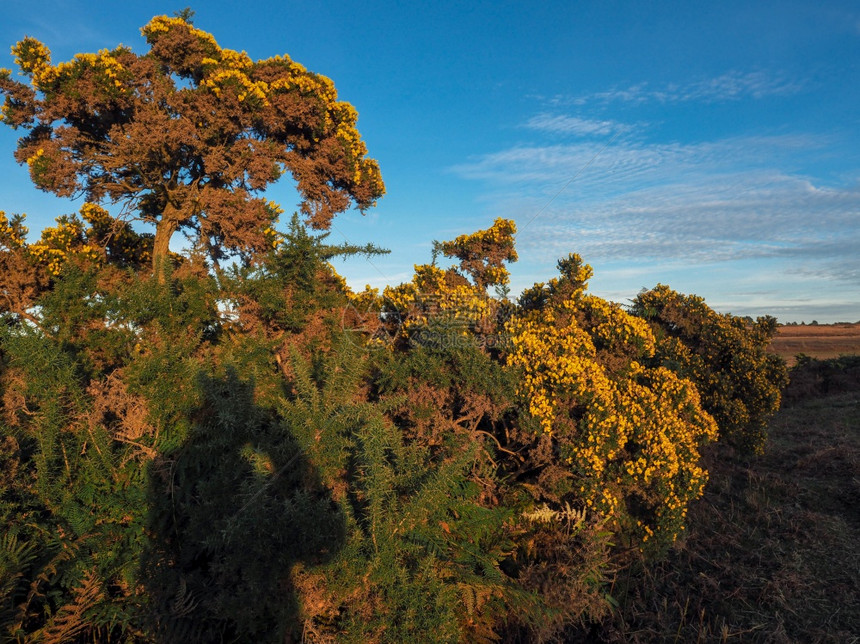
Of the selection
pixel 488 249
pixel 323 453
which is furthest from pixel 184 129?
pixel 323 453

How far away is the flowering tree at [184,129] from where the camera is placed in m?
10.7

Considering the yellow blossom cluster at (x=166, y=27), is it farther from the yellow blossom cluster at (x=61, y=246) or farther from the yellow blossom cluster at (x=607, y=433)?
the yellow blossom cluster at (x=607, y=433)

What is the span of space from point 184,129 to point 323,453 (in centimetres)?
1114

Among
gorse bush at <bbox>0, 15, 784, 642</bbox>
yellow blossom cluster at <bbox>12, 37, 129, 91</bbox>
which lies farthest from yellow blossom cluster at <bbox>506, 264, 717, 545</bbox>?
yellow blossom cluster at <bbox>12, 37, 129, 91</bbox>

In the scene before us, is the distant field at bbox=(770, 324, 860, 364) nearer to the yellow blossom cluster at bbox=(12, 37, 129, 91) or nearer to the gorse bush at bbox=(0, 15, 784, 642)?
the gorse bush at bbox=(0, 15, 784, 642)

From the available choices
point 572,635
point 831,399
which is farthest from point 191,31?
point 831,399

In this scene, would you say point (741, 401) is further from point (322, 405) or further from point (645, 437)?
point (322, 405)

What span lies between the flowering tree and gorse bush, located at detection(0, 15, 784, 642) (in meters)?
1.54

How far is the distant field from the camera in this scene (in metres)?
31.4

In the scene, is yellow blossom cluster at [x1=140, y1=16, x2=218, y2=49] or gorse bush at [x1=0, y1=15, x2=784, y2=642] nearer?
gorse bush at [x1=0, y1=15, x2=784, y2=642]

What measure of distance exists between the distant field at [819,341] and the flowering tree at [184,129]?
3105 cm

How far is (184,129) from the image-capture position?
1092cm

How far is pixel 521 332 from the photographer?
251 inches

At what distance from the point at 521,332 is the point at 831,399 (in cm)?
1879
